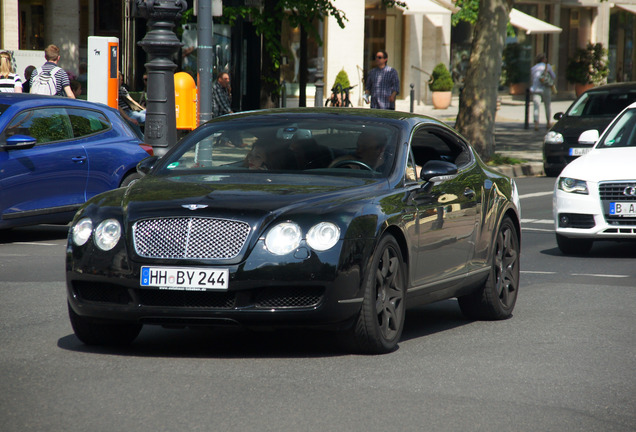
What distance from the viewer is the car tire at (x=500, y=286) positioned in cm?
855

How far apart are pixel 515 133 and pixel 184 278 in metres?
28.8

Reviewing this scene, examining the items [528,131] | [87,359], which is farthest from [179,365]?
[528,131]

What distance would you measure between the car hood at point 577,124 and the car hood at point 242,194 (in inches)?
609

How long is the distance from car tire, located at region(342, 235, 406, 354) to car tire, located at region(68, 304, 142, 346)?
129 cm

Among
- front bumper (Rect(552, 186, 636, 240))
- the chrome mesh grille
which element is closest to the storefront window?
front bumper (Rect(552, 186, 636, 240))

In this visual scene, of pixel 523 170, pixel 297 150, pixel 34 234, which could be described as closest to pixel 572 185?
pixel 297 150

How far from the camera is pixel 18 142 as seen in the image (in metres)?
12.4

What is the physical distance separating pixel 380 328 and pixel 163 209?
1395mm

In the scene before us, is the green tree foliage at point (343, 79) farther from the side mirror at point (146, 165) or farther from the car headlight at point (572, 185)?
the side mirror at point (146, 165)

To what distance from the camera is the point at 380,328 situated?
22.6 ft

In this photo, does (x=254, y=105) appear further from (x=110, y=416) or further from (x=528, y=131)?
(x=110, y=416)

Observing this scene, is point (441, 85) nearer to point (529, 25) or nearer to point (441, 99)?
point (441, 99)

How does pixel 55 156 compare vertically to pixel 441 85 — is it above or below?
below

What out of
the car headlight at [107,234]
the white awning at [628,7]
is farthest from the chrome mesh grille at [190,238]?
→ the white awning at [628,7]
